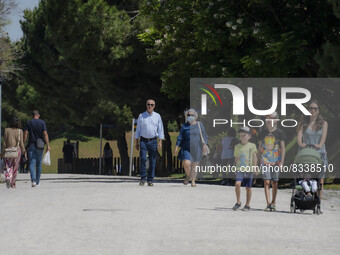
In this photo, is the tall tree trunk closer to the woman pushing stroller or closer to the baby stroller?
the baby stroller

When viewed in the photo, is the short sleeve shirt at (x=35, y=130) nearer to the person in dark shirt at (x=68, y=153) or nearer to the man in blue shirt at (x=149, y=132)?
the man in blue shirt at (x=149, y=132)

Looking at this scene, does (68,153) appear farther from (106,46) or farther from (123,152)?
(106,46)

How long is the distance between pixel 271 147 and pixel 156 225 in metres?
2.84

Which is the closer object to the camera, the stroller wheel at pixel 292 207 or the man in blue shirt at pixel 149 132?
the stroller wheel at pixel 292 207

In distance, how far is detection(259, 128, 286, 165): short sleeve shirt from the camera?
13.7m

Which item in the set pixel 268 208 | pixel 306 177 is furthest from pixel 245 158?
pixel 268 208

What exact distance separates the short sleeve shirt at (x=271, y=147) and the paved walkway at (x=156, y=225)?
89 cm

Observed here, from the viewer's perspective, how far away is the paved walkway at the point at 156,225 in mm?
9711

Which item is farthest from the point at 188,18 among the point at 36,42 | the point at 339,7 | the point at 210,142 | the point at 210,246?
the point at 36,42

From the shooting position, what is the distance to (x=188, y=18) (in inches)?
1009

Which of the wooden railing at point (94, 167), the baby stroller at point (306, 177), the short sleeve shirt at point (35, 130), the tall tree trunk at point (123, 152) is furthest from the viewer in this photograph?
the tall tree trunk at point (123, 152)

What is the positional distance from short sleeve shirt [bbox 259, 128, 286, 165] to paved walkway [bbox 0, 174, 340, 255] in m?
0.89

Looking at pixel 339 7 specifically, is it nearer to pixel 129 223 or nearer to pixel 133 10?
pixel 129 223

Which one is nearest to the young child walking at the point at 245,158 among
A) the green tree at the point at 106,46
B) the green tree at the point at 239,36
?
the green tree at the point at 239,36
